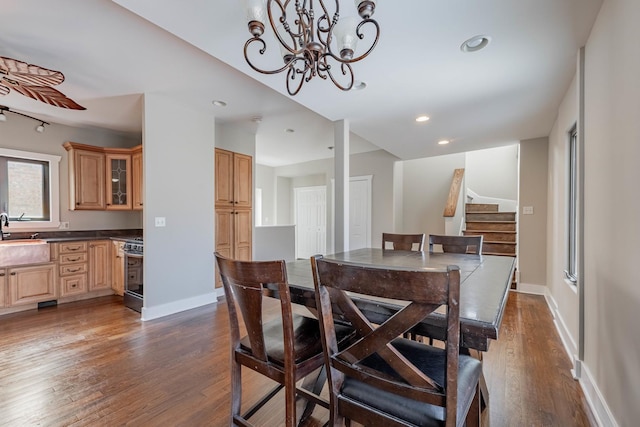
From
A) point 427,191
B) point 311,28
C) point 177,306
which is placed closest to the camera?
point 311,28

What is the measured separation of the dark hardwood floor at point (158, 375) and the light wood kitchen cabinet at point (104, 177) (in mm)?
1610

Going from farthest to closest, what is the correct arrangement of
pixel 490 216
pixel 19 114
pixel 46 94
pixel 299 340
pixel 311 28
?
pixel 490 216
pixel 19 114
pixel 46 94
pixel 311 28
pixel 299 340

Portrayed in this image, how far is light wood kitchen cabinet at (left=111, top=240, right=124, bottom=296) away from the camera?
3.82 meters

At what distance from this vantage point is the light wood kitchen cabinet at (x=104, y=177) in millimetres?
3916

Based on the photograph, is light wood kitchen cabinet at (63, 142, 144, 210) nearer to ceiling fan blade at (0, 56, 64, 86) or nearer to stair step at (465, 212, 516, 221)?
ceiling fan blade at (0, 56, 64, 86)

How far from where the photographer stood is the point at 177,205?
3.38 metres

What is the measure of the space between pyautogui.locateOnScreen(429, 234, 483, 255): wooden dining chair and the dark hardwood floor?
2.89ft

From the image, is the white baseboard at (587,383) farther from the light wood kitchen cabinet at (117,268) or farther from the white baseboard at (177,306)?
the light wood kitchen cabinet at (117,268)

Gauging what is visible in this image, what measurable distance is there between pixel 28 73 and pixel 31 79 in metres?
0.17

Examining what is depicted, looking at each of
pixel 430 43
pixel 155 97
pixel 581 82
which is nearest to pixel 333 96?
pixel 430 43

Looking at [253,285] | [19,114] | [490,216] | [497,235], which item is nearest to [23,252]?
[19,114]

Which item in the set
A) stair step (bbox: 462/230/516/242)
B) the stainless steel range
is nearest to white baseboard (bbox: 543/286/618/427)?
stair step (bbox: 462/230/516/242)

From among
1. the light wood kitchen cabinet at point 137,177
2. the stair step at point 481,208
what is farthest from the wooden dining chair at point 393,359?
the stair step at point 481,208

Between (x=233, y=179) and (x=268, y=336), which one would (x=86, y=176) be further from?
(x=268, y=336)
